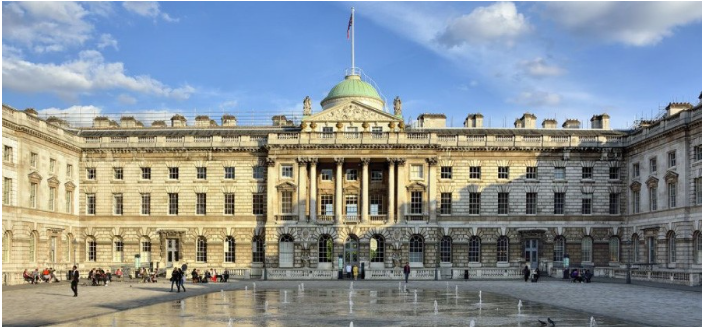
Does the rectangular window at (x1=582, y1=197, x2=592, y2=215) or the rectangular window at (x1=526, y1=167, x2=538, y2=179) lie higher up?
the rectangular window at (x1=526, y1=167, x2=538, y2=179)

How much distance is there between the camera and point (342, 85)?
78938 millimetres

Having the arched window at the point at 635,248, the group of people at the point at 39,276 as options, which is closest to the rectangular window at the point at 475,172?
the arched window at the point at 635,248

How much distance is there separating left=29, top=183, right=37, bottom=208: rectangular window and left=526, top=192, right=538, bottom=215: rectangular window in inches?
1566

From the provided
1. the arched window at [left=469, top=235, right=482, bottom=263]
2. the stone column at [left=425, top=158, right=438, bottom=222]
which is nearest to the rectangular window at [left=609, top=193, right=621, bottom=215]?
the arched window at [left=469, top=235, right=482, bottom=263]

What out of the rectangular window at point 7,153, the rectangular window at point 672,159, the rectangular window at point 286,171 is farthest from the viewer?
the rectangular window at point 286,171

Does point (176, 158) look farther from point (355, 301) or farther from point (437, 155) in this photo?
point (355, 301)

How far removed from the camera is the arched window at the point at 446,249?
2731 inches

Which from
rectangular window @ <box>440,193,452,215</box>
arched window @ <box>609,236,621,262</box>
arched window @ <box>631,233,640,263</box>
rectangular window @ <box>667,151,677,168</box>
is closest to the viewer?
rectangular window @ <box>667,151,677,168</box>

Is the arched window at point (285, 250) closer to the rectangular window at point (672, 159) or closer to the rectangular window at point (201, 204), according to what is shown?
the rectangular window at point (201, 204)

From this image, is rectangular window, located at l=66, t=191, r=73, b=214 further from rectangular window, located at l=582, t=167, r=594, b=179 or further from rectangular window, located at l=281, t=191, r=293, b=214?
rectangular window, located at l=582, t=167, r=594, b=179

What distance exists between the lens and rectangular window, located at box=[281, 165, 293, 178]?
6929 centimetres

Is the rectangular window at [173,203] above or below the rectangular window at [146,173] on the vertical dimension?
below

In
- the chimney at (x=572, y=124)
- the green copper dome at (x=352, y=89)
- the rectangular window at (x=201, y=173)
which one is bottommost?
the rectangular window at (x=201, y=173)

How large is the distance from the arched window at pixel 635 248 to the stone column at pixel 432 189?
53.6 ft
